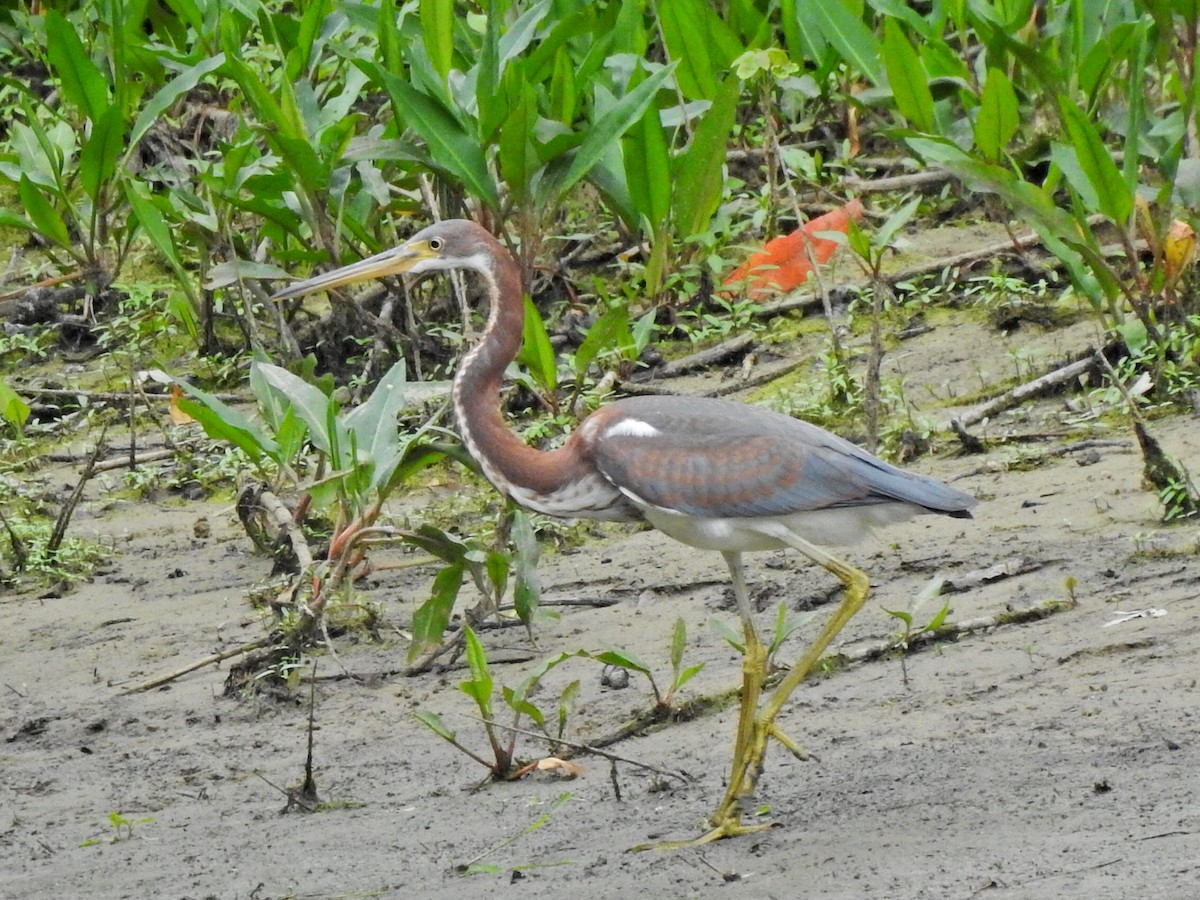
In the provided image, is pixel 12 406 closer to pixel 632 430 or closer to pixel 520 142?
pixel 520 142

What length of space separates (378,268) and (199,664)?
132cm

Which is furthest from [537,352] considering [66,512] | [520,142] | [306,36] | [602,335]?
[306,36]

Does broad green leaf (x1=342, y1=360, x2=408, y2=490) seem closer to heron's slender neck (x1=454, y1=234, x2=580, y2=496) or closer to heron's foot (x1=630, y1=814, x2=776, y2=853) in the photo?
heron's slender neck (x1=454, y1=234, x2=580, y2=496)

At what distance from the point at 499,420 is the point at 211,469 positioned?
8.99 feet

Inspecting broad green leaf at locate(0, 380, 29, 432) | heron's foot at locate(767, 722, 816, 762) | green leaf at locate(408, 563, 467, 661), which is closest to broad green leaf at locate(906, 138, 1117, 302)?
green leaf at locate(408, 563, 467, 661)

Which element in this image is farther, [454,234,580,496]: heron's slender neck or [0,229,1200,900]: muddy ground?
[454,234,580,496]: heron's slender neck

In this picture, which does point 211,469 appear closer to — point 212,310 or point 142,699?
point 212,310

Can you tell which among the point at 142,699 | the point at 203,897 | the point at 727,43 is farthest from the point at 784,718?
the point at 727,43

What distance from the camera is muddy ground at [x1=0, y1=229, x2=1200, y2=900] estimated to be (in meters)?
3.79

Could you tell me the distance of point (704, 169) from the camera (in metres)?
7.39

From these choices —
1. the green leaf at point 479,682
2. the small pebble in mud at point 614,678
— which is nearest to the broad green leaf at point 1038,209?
the small pebble in mud at point 614,678

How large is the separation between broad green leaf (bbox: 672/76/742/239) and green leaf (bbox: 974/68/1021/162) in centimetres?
97

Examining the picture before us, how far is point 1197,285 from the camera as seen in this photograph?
6.62 meters

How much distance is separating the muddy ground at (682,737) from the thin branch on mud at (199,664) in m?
0.04
